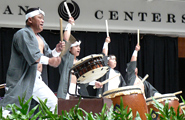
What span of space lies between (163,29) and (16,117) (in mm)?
6080

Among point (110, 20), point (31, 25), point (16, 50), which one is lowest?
point (16, 50)

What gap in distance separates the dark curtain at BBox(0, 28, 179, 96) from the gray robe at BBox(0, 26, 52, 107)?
3.58 m

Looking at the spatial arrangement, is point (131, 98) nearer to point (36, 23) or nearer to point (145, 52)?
point (36, 23)

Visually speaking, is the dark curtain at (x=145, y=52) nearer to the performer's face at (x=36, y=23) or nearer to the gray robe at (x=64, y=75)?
the gray robe at (x=64, y=75)

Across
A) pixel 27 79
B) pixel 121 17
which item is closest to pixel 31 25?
pixel 27 79

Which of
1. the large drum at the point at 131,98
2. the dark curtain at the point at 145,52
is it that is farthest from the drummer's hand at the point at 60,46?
the dark curtain at the point at 145,52

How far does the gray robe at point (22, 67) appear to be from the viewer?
2.54 metres

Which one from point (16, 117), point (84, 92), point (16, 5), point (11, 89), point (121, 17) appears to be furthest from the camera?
point (121, 17)

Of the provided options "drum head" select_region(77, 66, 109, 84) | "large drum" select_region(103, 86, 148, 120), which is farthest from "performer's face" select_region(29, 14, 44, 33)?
"large drum" select_region(103, 86, 148, 120)

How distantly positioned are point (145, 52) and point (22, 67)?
4434 mm

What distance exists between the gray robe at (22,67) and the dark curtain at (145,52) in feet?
11.7

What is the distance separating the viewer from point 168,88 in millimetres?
6891

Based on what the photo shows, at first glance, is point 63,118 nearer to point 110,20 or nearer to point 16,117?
point 16,117

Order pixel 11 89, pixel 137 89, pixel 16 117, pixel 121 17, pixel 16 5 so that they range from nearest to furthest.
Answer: pixel 16 117 → pixel 11 89 → pixel 137 89 → pixel 16 5 → pixel 121 17
